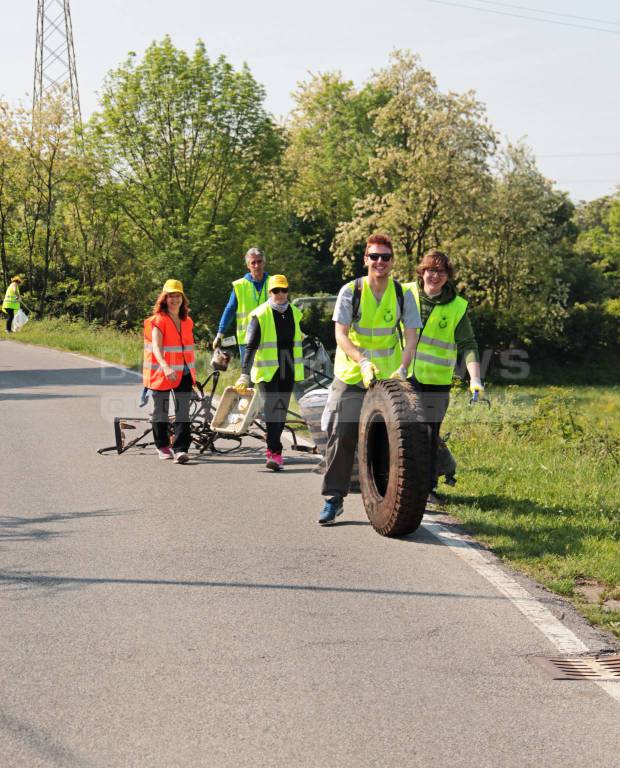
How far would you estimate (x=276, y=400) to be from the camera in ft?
32.9

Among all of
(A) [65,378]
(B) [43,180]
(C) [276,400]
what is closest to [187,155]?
(B) [43,180]

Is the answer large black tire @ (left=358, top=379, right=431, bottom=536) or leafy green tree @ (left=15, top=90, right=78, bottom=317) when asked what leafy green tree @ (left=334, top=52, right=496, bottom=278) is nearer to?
leafy green tree @ (left=15, top=90, right=78, bottom=317)

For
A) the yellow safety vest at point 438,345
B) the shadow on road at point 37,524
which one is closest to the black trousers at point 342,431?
the yellow safety vest at point 438,345

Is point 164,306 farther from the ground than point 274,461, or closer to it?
farther from the ground

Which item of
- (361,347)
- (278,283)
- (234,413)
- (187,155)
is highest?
(187,155)

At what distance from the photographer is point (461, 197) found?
153 ft

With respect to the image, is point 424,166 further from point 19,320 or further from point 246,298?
point 246,298

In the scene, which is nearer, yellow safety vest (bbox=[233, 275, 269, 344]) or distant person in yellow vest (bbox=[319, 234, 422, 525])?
distant person in yellow vest (bbox=[319, 234, 422, 525])

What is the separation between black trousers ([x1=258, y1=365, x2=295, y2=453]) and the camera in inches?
395

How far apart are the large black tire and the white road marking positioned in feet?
1.16

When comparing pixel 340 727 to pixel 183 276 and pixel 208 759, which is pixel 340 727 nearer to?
pixel 208 759

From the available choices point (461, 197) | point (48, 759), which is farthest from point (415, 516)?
point (461, 197)

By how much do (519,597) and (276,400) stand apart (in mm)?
4536

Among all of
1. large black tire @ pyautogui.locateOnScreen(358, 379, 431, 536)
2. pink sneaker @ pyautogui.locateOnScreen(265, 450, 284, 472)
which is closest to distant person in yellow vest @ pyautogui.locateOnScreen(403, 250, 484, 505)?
large black tire @ pyautogui.locateOnScreen(358, 379, 431, 536)
